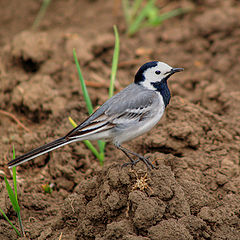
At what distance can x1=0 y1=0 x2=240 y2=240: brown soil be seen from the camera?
3.52 m

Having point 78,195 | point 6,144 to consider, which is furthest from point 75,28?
point 78,195

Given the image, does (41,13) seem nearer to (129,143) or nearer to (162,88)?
(129,143)

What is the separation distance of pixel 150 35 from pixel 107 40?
45.3 inches

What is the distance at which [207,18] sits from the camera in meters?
7.66

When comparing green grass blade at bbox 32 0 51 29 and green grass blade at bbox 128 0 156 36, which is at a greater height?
green grass blade at bbox 32 0 51 29

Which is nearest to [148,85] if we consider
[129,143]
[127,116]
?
[127,116]

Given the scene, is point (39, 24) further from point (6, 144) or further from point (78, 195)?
point (78, 195)

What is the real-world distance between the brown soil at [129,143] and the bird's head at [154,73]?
0.68 metres

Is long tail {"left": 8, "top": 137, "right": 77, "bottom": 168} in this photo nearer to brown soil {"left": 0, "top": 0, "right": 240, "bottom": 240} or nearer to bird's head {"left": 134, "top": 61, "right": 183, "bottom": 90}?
brown soil {"left": 0, "top": 0, "right": 240, "bottom": 240}

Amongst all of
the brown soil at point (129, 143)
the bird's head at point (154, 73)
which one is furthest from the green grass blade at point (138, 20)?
the bird's head at point (154, 73)

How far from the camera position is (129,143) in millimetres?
5062

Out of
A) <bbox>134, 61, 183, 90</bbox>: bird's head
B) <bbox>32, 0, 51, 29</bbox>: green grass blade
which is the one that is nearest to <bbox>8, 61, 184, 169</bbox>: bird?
<bbox>134, 61, 183, 90</bbox>: bird's head

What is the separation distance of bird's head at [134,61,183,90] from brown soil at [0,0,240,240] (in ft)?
2.22

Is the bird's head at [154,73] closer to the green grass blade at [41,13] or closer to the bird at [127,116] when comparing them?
the bird at [127,116]
